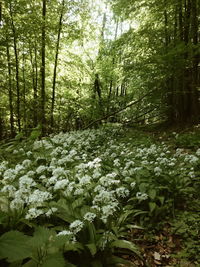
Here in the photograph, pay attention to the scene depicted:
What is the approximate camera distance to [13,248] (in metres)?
1.55

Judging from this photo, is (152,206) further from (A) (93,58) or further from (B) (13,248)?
(A) (93,58)

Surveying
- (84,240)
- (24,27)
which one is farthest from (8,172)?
(24,27)

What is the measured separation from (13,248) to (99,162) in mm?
4694

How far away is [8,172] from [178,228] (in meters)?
2.89

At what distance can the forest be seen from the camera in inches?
107

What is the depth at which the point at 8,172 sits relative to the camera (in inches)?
138

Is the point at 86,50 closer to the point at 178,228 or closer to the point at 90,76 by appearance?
the point at 90,76

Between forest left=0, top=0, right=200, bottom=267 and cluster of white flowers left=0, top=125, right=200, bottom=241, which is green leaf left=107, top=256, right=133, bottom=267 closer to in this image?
forest left=0, top=0, right=200, bottom=267

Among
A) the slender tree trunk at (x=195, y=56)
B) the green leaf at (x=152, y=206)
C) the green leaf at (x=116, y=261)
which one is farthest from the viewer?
the slender tree trunk at (x=195, y=56)

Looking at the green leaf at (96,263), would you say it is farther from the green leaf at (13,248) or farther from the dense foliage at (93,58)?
the dense foliage at (93,58)

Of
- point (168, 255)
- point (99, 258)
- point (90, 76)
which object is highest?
point (90, 76)

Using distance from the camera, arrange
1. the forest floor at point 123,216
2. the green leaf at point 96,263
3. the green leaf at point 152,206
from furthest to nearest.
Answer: the green leaf at point 152,206
the forest floor at point 123,216
the green leaf at point 96,263

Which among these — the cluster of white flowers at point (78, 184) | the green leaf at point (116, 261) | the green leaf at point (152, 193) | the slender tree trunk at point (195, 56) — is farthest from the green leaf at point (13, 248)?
the slender tree trunk at point (195, 56)

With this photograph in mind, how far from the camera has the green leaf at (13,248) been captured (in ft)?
4.83
